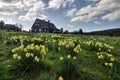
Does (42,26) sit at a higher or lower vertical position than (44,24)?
lower

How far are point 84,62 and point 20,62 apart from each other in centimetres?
231

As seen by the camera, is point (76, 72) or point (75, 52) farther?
point (75, 52)

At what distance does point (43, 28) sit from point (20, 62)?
67675 mm

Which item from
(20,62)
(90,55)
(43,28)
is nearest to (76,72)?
(20,62)

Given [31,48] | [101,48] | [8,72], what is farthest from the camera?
[101,48]

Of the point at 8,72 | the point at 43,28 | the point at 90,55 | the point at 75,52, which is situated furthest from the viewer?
the point at 43,28

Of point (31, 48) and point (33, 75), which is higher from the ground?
point (31, 48)

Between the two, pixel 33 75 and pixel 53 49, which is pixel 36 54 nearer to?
pixel 33 75

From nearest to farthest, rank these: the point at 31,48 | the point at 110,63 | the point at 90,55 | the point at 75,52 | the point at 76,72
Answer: the point at 76,72 → the point at 110,63 → the point at 31,48 → the point at 75,52 → the point at 90,55

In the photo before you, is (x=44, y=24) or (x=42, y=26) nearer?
(x=42, y=26)

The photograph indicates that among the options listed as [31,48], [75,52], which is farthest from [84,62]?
[31,48]

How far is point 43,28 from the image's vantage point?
239ft

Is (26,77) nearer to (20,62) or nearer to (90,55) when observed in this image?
(20,62)

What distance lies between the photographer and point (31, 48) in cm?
616
